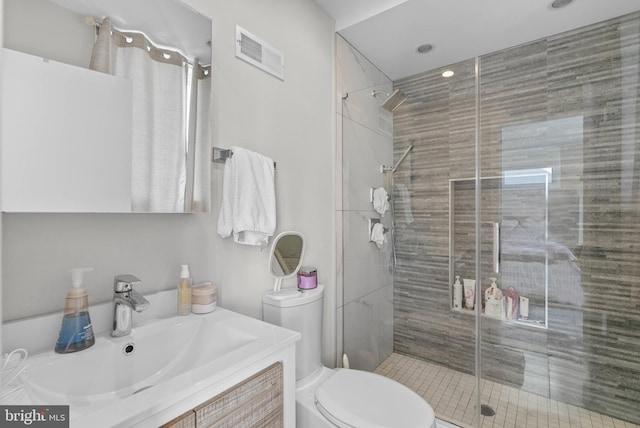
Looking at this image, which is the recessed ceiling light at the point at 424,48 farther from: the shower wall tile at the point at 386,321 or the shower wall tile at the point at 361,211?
the shower wall tile at the point at 386,321

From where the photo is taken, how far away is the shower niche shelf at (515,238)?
182cm

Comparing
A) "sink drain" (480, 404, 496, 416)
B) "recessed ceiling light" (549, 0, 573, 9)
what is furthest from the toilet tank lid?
"recessed ceiling light" (549, 0, 573, 9)

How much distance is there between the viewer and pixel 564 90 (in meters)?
1.78

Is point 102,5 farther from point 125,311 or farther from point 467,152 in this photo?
point 467,152

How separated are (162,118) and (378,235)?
5.23 feet

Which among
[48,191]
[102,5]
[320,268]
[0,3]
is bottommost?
[320,268]

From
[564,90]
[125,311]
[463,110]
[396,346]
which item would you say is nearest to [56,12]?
[125,311]

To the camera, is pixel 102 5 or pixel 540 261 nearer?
pixel 102 5

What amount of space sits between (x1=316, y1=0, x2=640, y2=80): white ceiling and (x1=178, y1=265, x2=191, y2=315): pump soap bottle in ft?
5.66

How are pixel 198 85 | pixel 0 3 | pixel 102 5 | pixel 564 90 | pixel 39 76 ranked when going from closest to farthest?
pixel 0 3 → pixel 39 76 → pixel 102 5 → pixel 198 85 → pixel 564 90

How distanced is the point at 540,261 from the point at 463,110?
1029 mm

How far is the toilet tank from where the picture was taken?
55.8 inches

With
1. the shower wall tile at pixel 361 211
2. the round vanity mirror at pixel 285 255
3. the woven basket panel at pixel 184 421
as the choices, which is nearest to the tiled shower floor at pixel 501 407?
the shower wall tile at pixel 361 211

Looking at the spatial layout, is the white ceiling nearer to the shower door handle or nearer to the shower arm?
the shower arm
